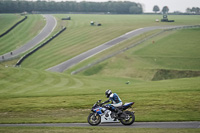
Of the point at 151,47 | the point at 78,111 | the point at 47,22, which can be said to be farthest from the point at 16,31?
the point at 78,111

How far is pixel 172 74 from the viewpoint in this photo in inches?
2303

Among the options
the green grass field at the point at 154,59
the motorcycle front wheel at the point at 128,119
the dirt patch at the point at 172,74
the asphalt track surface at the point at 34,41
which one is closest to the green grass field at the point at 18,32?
the asphalt track surface at the point at 34,41

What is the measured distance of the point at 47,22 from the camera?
137 meters

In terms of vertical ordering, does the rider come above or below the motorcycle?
above

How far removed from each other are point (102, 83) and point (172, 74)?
18.9 m

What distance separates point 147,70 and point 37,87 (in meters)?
28.1

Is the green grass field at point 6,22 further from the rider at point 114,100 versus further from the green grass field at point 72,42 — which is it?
the rider at point 114,100

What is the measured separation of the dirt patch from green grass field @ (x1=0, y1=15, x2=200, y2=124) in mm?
1259

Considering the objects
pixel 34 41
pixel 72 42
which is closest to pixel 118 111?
pixel 72 42

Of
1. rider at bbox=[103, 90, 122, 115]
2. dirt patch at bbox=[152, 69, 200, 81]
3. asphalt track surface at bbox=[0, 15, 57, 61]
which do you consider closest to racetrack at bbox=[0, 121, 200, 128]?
rider at bbox=[103, 90, 122, 115]

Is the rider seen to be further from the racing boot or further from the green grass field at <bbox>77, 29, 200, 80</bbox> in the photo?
the green grass field at <bbox>77, 29, 200, 80</bbox>

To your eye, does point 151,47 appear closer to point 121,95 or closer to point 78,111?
point 121,95

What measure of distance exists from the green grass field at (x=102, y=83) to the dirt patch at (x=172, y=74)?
4.13 ft

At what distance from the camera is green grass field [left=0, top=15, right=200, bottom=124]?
80.2 feet
